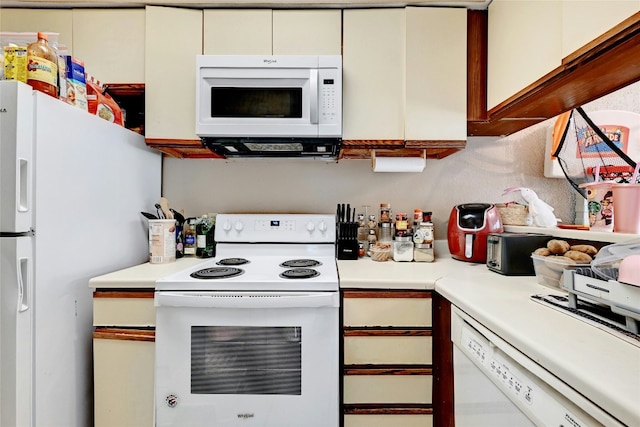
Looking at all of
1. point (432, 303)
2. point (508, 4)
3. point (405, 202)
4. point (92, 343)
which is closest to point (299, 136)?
point (405, 202)

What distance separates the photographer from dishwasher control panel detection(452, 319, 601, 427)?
0.56m

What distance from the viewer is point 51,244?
1.13 meters

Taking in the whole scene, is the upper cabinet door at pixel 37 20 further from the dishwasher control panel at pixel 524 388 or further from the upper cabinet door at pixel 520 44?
the dishwasher control panel at pixel 524 388

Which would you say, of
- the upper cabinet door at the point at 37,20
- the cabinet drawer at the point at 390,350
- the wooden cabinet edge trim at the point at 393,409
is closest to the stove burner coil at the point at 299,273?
the cabinet drawer at the point at 390,350

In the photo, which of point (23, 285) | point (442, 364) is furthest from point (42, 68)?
point (442, 364)

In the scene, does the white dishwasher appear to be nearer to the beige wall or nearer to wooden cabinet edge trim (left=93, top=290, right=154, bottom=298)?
the beige wall

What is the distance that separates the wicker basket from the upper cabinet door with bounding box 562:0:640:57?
2.66 ft

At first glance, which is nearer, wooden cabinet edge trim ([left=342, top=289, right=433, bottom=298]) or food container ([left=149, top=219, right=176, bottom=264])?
wooden cabinet edge trim ([left=342, top=289, right=433, bottom=298])


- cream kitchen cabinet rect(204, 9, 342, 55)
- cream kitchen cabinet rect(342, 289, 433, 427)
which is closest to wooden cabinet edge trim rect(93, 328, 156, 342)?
cream kitchen cabinet rect(342, 289, 433, 427)

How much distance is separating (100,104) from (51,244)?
2.23ft

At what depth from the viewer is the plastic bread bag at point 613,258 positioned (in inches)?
32.4

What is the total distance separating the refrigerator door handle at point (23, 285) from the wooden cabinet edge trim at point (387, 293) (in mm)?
1045

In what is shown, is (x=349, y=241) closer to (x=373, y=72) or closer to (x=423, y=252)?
Answer: (x=423, y=252)

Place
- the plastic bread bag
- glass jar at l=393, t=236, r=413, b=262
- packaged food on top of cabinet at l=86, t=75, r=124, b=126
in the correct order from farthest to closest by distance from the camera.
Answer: glass jar at l=393, t=236, r=413, b=262 < packaged food on top of cabinet at l=86, t=75, r=124, b=126 < the plastic bread bag
